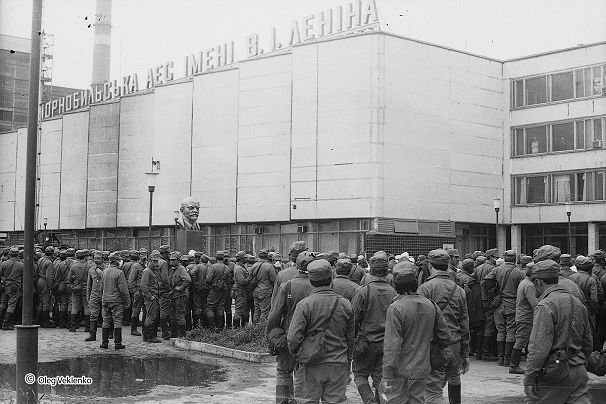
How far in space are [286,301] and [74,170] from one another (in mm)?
50387

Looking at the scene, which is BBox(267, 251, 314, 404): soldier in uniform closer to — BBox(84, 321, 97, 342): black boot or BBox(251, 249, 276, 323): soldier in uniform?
BBox(251, 249, 276, 323): soldier in uniform

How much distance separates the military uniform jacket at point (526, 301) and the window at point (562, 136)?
31697mm

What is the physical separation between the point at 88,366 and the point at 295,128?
27.9 meters

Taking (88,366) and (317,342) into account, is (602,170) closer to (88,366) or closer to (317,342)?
(88,366)

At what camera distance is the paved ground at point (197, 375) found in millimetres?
10898

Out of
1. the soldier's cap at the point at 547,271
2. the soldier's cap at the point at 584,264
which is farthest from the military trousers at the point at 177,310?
the soldier's cap at the point at 547,271

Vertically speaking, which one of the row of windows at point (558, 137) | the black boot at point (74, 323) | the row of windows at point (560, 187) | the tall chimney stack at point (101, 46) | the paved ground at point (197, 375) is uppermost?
the tall chimney stack at point (101, 46)

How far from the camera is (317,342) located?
7859 millimetres

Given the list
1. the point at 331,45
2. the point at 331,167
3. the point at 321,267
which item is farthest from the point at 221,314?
the point at 331,45

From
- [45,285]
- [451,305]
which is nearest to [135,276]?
[45,285]

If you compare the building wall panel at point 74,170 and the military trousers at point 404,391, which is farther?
the building wall panel at point 74,170

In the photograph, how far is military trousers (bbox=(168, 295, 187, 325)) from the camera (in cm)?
1722

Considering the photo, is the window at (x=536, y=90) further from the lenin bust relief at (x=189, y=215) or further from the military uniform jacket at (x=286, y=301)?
the military uniform jacket at (x=286, y=301)

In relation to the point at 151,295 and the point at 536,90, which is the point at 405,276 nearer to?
the point at 151,295
